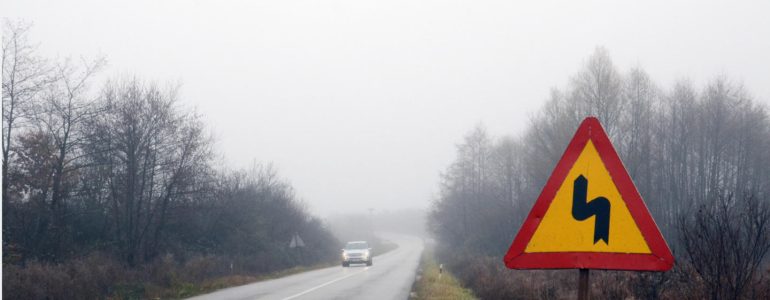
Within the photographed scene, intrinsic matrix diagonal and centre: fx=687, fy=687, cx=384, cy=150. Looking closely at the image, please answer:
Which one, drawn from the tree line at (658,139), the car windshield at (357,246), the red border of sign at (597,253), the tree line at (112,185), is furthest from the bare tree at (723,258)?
the car windshield at (357,246)

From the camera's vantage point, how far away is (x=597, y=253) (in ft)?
13.0

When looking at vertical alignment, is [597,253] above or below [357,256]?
above

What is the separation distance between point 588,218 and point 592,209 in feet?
0.19

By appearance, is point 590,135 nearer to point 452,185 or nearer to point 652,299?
point 652,299

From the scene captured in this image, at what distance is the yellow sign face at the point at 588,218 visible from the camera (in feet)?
13.0

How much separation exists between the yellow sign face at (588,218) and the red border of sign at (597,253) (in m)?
0.03

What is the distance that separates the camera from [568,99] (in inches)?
1654

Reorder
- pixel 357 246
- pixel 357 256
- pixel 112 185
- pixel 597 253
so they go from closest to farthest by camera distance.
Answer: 1. pixel 597 253
2. pixel 112 185
3. pixel 357 256
4. pixel 357 246

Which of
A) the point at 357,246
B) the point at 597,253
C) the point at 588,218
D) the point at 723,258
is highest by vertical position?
the point at 588,218

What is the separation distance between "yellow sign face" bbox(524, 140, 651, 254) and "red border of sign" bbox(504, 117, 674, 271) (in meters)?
0.03

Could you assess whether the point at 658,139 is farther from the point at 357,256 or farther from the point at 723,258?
the point at 723,258

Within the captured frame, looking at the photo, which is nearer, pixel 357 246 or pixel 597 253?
pixel 597 253

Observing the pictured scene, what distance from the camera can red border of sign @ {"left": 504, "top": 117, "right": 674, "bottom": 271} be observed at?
3912 mm

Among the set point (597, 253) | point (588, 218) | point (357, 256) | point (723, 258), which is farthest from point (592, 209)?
point (357, 256)
